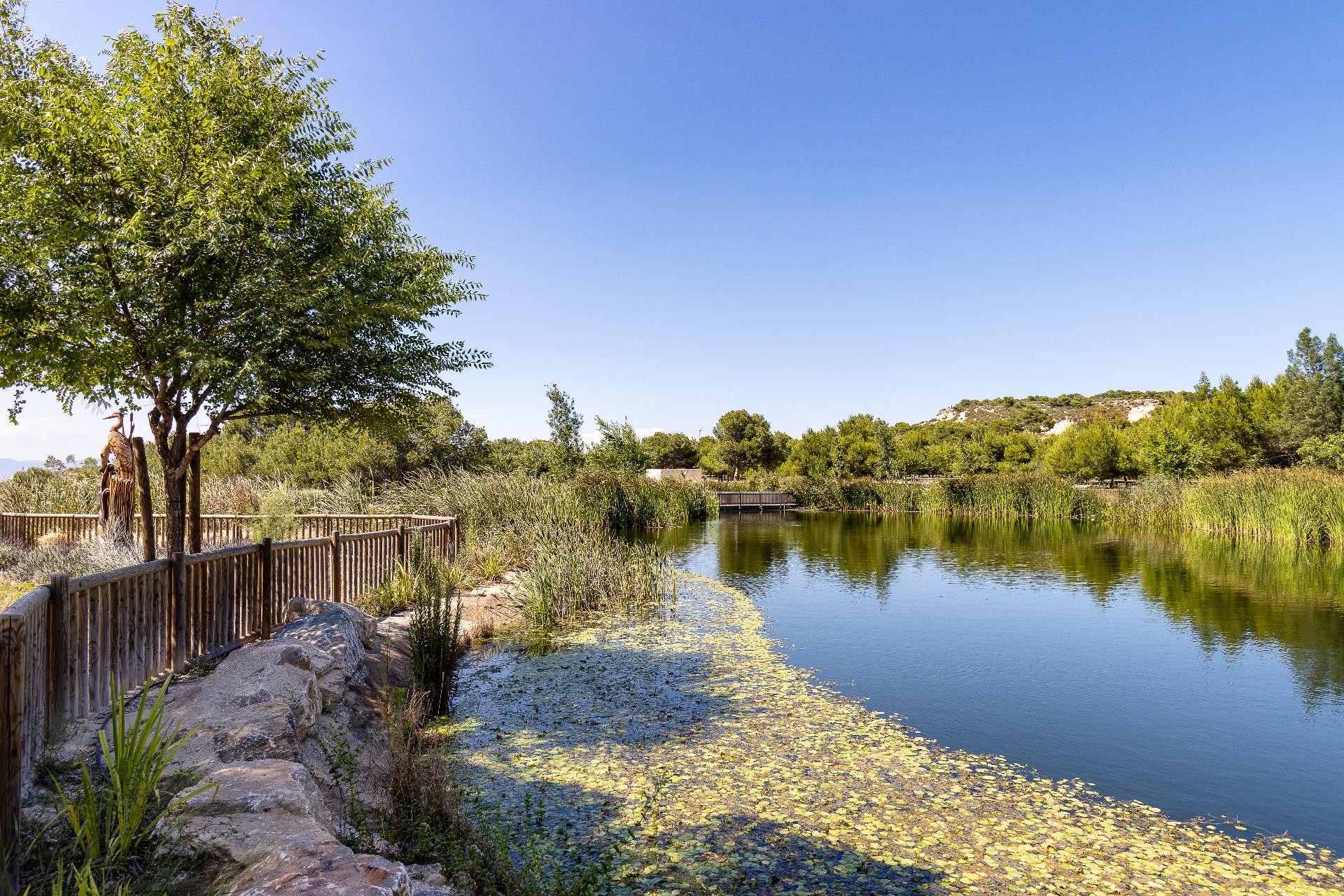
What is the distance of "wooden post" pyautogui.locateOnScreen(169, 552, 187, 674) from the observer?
5.87 m

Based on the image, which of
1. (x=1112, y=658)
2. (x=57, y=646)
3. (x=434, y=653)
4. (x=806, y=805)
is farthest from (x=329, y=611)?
(x=1112, y=658)

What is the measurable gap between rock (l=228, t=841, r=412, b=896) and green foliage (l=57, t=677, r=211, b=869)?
24.9 inches

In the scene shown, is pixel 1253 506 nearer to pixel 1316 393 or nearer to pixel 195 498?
pixel 1316 393

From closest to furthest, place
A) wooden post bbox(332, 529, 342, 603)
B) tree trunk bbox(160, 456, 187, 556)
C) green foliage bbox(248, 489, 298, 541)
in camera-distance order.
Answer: tree trunk bbox(160, 456, 187, 556), wooden post bbox(332, 529, 342, 603), green foliage bbox(248, 489, 298, 541)

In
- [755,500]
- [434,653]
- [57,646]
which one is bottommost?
[434,653]

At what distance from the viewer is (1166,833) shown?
5000 mm

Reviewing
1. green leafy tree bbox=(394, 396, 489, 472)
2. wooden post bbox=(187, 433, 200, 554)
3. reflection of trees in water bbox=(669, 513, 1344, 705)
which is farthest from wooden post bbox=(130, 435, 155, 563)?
green leafy tree bbox=(394, 396, 489, 472)

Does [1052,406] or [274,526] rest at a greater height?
[1052,406]

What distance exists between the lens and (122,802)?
3068 mm

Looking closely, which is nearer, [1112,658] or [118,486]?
[1112,658]

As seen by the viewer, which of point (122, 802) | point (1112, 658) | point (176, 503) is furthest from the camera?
point (1112, 658)

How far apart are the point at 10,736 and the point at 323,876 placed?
1.42m

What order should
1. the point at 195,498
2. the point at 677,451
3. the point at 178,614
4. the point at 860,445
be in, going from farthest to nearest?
the point at 677,451, the point at 860,445, the point at 195,498, the point at 178,614

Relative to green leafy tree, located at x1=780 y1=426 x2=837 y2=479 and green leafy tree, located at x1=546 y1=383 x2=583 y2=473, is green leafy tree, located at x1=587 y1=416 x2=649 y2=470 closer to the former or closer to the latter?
green leafy tree, located at x1=546 y1=383 x2=583 y2=473
